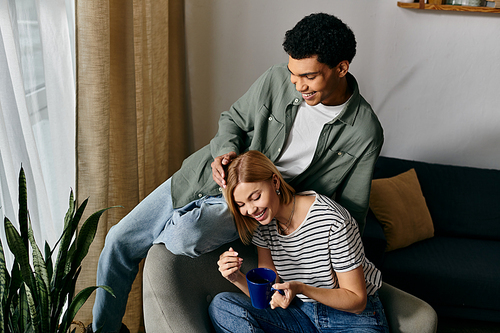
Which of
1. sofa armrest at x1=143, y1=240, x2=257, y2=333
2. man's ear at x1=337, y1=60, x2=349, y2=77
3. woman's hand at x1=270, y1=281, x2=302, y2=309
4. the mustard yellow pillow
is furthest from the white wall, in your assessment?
woman's hand at x1=270, y1=281, x2=302, y2=309

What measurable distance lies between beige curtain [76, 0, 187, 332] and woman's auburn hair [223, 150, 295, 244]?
663 mm

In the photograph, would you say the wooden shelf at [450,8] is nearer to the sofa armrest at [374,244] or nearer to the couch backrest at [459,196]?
the couch backrest at [459,196]

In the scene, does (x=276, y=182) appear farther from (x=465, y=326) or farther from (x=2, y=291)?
(x=465, y=326)

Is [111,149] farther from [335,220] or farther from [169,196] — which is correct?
[335,220]

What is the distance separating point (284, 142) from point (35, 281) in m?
0.93

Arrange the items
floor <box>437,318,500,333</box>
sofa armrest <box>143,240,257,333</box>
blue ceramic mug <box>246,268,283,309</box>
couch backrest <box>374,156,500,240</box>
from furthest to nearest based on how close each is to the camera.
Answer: couch backrest <box>374,156,500,240</box>, floor <box>437,318,500,333</box>, sofa armrest <box>143,240,257,333</box>, blue ceramic mug <box>246,268,283,309</box>

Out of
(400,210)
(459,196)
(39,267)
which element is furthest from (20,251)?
(459,196)

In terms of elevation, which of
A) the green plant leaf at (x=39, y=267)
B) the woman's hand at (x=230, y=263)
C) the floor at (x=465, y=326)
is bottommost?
the floor at (x=465, y=326)

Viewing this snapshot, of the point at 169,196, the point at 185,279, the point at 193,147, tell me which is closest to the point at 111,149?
the point at 169,196

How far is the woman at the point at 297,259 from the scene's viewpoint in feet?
4.64

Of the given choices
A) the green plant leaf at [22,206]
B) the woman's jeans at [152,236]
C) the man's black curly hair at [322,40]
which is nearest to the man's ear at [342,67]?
the man's black curly hair at [322,40]

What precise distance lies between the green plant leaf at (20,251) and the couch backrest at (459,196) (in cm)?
207

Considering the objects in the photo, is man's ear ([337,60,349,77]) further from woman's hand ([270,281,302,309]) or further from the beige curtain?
the beige curtain

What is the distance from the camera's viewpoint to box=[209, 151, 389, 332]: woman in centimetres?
141
